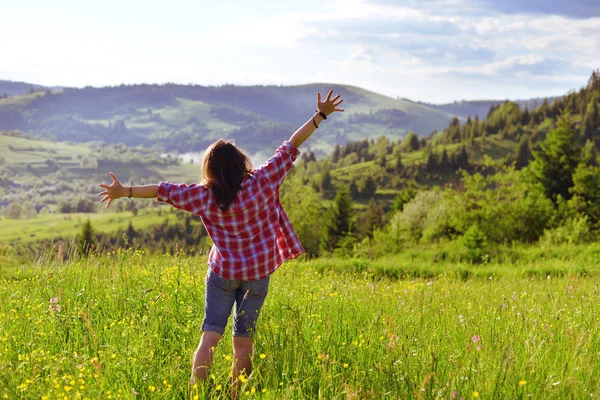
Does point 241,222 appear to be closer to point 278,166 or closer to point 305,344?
point 278,166

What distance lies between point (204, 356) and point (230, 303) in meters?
0.45

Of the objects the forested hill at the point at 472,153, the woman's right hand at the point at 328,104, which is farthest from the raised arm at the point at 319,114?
the forested hill at the point at 472,153

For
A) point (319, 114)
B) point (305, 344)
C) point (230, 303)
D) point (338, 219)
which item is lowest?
point (338, 219)

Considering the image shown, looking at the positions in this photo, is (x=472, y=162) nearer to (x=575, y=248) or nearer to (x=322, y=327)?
(x=575, y=248)

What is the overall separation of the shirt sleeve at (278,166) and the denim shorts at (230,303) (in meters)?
0.81

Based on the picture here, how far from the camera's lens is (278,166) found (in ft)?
14.0

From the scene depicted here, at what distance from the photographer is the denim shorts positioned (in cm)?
391

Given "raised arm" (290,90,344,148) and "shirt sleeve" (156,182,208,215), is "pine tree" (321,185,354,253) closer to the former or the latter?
"raised arm" (290,90,344,148)

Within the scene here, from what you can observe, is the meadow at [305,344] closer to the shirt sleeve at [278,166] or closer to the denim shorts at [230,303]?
the denim shorts at [230,303]

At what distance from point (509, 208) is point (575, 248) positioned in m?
14.0

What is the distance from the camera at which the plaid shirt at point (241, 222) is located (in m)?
3.86

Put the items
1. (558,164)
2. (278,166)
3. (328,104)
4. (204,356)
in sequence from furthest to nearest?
(558,164), (328,104), (278,166), (204,356)

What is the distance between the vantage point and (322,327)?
15.5 ft

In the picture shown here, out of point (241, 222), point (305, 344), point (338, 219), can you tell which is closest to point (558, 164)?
point (305, 344)
